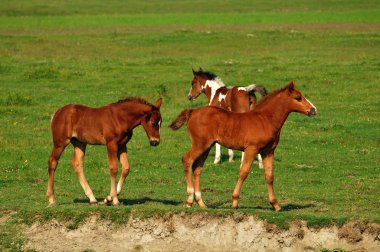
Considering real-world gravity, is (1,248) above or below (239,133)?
below

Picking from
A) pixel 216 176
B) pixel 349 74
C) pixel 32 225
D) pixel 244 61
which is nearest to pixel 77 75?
pixel 244 61

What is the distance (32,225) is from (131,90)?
725 inches

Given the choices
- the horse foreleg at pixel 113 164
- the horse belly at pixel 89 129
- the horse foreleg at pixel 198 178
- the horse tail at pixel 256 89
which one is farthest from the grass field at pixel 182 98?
the horse tail at pixel 256 89

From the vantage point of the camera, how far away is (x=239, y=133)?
16.8m

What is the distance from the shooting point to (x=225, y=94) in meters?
23.9

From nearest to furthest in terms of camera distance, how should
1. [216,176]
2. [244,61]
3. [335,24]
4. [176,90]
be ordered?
[216,176] → [176,90] → [244,61] → [335,24]

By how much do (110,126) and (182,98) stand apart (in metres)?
16.3

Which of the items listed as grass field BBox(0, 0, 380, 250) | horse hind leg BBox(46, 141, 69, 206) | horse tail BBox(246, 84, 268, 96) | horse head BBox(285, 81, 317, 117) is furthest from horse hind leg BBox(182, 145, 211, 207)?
horse tail BBox(246, 84, 268, 96)

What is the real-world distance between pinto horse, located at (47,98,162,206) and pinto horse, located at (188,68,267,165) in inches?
215

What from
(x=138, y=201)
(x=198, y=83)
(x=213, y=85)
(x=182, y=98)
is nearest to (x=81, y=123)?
(x=138, y=201)

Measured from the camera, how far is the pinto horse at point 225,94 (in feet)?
76.1

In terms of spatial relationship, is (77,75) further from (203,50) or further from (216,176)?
(216,176)

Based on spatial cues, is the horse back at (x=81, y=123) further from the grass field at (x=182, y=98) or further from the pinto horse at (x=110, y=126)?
the grass field at (x=182, y=98)

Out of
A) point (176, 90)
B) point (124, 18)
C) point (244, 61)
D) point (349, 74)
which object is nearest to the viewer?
point (176, 90)
